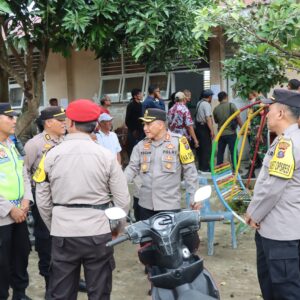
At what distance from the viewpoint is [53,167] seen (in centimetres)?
311

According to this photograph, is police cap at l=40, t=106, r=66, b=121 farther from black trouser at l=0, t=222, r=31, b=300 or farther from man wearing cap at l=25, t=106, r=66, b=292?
black trouser at l=0, t=222, r=31, b=300

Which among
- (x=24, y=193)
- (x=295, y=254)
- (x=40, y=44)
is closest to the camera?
(x=295, y=254)

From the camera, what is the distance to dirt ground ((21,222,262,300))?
4375 mm

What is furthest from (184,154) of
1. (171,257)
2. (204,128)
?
(204,128)

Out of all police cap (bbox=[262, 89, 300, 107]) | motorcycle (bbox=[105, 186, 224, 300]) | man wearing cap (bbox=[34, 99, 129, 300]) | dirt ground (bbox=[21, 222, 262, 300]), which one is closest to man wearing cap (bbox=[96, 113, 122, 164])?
dirt ground (bbox=[21, 222, 262, 300])

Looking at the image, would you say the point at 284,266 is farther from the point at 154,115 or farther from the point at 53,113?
the point at 53,113

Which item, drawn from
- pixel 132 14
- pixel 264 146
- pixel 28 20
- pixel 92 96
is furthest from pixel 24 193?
pixel 92 96

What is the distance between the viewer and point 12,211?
12.1ft

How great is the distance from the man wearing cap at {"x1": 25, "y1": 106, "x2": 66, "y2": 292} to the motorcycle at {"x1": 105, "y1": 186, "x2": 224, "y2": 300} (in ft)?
6.45

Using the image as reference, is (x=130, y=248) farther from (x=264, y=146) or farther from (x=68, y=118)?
(x=264, y=146)

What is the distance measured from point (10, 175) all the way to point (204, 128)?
600 cm

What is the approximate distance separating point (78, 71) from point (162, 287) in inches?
397

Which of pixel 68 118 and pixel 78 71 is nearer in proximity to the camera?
pixel 68 118

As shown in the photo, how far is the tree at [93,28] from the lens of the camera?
440 centimetres
